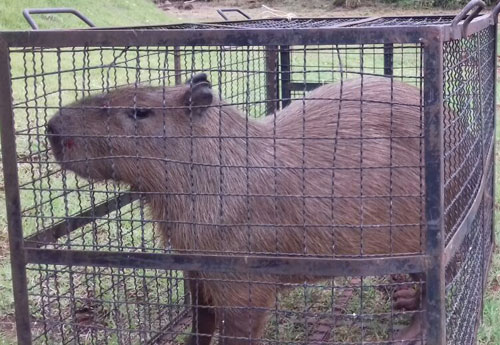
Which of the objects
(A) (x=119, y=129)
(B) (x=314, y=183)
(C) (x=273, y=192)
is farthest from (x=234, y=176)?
(A) (x=119, y=129)

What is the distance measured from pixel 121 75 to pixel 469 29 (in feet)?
22.0

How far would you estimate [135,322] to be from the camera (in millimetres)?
3557

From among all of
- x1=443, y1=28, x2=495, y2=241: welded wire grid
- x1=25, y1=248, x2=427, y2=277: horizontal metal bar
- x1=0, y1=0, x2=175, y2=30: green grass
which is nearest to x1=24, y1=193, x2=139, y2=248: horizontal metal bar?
x1=25, y1=248, x2=427, y2=277: horizontal metal bar

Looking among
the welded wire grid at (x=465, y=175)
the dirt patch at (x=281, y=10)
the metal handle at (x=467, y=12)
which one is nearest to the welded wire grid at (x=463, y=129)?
the welded wire grid at (x=465, y=175)

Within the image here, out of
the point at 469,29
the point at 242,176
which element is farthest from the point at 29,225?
the point at 469,29

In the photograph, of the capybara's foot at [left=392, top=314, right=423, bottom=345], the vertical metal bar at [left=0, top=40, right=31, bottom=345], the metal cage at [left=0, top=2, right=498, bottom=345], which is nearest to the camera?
the metal cage at [left=0, top=2, right=498, bottom=345]

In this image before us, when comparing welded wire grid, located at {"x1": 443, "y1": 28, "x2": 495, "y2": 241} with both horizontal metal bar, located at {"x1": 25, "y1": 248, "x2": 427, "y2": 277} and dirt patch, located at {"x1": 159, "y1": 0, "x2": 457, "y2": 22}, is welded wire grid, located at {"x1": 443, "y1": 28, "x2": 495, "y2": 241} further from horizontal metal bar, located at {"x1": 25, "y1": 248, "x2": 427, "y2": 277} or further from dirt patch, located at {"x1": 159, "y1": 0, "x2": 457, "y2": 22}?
dirt patch, located at {"x1": 159, "y1": 0, "x2": 457, "y2": 22}

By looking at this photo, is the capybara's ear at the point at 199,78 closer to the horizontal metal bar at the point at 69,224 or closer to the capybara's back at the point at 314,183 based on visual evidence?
the capybara's back at the point at 314,183

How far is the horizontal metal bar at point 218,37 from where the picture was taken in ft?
7.20

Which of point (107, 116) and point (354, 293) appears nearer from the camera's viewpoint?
point (107, 116)

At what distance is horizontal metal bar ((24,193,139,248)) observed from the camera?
267cm

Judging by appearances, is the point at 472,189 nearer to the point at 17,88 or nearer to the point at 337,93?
the point at 337,93

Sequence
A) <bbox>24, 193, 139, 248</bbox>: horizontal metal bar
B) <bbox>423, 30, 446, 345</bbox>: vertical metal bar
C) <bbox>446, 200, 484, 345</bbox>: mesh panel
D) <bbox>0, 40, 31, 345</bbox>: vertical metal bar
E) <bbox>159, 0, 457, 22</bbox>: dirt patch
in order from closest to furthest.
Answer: <bbox>423, 30, 446, 345</bbox>: vertical metal bar, <bbox>0, 40, 31, 345</bbox>: vertical metal bar, <bbox>24, 193, 139, 248</bbox>: horizontal metal bar, <bbox>446, 200, 484, 345</bbox>: mesh panel, <bbox>159, 0, 457, 22</bbox>: dirt patch

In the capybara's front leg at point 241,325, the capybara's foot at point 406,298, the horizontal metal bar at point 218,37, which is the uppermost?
the horizontal metal bar at point 218,37
